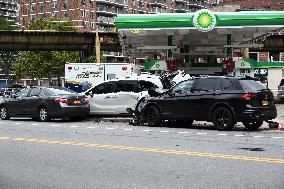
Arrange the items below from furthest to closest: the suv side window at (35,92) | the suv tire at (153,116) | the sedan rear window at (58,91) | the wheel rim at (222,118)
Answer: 1. the suv side window at (35,92)
2. the sedan rear window at (58,91)
3. the suv tire at (153,116)
4. the wheel rim at (222,118)

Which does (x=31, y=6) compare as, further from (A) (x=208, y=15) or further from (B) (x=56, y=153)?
(B) (x=56, y=153)

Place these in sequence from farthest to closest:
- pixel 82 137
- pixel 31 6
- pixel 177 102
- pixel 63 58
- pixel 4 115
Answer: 1. pixel 31 6
2. pixel 63 58
3. pixel 4 115
4. pixel 177 102
5. pixel 82 137

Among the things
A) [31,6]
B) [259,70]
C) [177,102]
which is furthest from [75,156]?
[31,6]

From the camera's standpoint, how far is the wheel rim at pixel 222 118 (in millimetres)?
16203

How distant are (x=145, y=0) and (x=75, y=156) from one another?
12756 centimetres

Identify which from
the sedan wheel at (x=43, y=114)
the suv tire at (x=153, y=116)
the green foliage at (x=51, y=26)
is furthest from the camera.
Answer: the green foliage at (x=51, y=26)

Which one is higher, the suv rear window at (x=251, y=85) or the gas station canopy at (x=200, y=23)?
the gas station canopy at (x=200, y=23)

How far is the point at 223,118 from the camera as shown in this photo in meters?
16.3

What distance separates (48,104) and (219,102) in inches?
296

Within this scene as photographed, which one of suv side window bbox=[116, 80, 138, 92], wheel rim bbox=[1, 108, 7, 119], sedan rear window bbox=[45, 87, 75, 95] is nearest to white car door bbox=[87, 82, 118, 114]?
suv side window bbox=[116, 80, 138, 92]

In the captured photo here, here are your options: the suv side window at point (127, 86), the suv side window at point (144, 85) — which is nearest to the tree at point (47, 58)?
the suv side window at point (127, 86)

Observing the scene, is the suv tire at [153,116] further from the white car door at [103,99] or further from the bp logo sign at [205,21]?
the bp logo sign at [205,21]

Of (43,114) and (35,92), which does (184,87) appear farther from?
(35,92)

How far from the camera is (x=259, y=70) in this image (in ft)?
215
